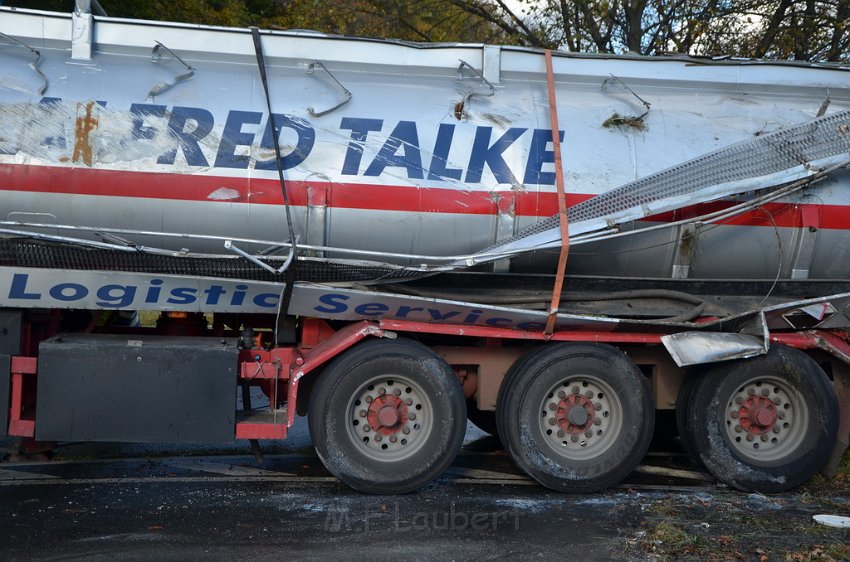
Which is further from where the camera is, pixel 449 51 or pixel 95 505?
pixel 449 51

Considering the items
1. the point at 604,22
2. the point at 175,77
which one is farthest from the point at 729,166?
the point at 604,22

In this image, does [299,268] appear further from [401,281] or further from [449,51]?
[449,51]

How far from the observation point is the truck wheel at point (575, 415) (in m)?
7.03

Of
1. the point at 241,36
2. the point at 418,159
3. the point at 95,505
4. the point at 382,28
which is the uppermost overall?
the point at 382,28

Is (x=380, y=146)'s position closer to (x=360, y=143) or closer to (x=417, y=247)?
(x=360, y=143)

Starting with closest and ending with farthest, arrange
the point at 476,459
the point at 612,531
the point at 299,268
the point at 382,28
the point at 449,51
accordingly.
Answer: the point at 612,531 < the point at 299,268 < the point at 449,51 < the point at 476,459 < the point at 382,28

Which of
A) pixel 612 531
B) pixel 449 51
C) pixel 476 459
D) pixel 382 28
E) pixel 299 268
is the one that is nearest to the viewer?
pixel 612 531

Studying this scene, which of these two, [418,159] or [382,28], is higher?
[382,28]

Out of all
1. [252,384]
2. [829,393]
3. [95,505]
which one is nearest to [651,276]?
[829,393]

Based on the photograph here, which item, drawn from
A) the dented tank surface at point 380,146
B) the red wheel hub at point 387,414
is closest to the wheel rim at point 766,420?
the dented tank surface at point 380,146

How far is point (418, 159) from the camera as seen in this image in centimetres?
681

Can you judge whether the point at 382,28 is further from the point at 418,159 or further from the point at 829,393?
the point at 829,393

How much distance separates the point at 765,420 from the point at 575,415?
5.11 ft

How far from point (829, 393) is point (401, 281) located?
138 inches
